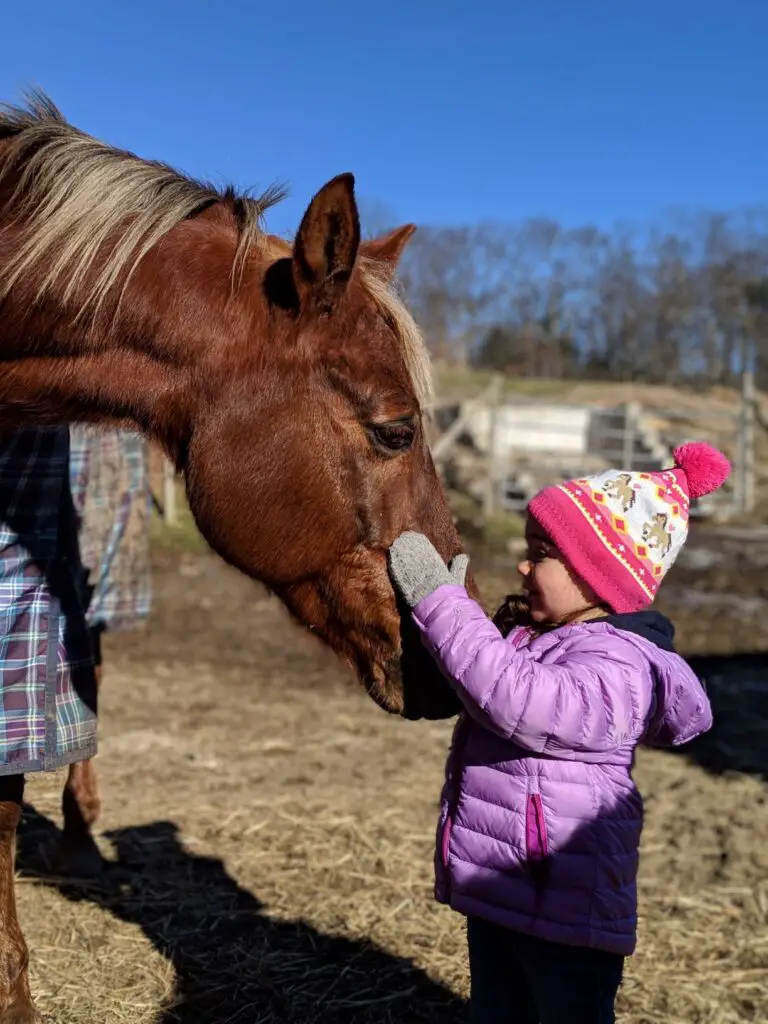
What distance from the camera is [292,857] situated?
3.72 metres

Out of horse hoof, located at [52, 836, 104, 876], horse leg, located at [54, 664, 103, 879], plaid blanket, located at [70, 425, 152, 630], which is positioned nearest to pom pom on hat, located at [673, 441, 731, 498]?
plaid blanket, located at [70, 425, 152, 630]

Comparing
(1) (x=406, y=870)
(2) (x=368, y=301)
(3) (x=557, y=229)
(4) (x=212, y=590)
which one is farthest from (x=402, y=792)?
(3) (x=557, y=229)

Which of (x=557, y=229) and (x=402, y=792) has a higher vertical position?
(x=557, y=229)

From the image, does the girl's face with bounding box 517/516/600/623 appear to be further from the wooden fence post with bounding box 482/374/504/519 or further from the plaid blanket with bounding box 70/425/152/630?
the wooden fence post with bounding box 482/374/504/519

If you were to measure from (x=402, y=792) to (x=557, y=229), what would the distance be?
160ft

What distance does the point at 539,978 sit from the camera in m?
1.91

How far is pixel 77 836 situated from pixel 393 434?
236 cm

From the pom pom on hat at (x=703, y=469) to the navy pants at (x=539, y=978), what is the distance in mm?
990

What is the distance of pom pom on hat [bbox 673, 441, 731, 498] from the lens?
2066mm

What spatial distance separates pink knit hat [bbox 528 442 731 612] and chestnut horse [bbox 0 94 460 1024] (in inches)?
10.9

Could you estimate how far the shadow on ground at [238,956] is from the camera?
269cm

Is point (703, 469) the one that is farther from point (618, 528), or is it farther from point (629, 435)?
point (629, 435)

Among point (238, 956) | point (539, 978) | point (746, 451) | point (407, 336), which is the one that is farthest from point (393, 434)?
point (746, 451)

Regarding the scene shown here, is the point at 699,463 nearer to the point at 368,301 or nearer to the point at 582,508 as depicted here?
the point at 582,508
